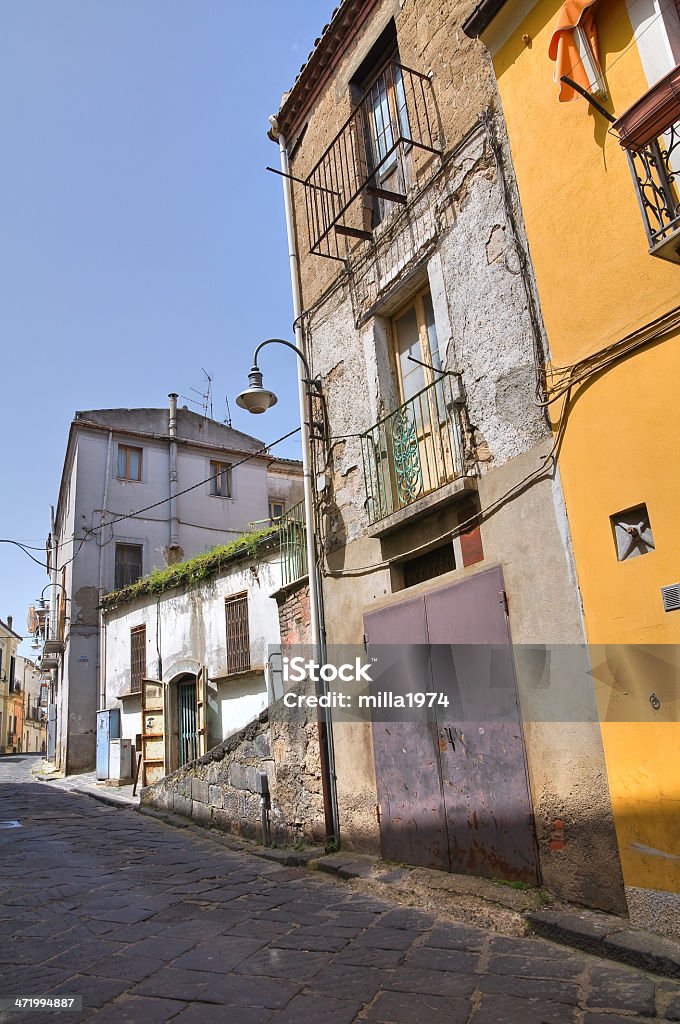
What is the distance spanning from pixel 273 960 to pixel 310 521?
458cm

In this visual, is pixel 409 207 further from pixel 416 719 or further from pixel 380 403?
pixel 416 719

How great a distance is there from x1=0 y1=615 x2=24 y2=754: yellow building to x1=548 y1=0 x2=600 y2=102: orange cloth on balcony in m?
46.3

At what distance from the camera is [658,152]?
417 centimetres

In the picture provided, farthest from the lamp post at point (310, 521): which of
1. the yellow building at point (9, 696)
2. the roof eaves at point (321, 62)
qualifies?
the yellow building at point (9, 696)

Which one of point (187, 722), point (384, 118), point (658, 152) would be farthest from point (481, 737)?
point (187, 722)

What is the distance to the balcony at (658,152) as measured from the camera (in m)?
3.98


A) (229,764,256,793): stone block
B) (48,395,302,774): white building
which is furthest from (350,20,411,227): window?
(48,395,302,774): white building

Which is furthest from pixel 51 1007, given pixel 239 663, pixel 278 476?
pixel 278 476

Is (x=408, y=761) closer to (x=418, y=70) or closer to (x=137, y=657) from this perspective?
(x=418, y=70)

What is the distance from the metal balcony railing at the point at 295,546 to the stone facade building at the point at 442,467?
1373 millimetres

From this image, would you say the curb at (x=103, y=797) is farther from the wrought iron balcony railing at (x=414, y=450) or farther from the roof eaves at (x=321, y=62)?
the roof eaves at (x=321, y=62)

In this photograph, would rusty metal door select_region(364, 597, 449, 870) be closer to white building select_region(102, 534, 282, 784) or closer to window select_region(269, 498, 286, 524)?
white building select_region(102, 534, 282, 784)

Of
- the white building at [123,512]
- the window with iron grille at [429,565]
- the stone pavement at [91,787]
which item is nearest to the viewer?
the window with iron grille at [429,565]

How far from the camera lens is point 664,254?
4004mm
